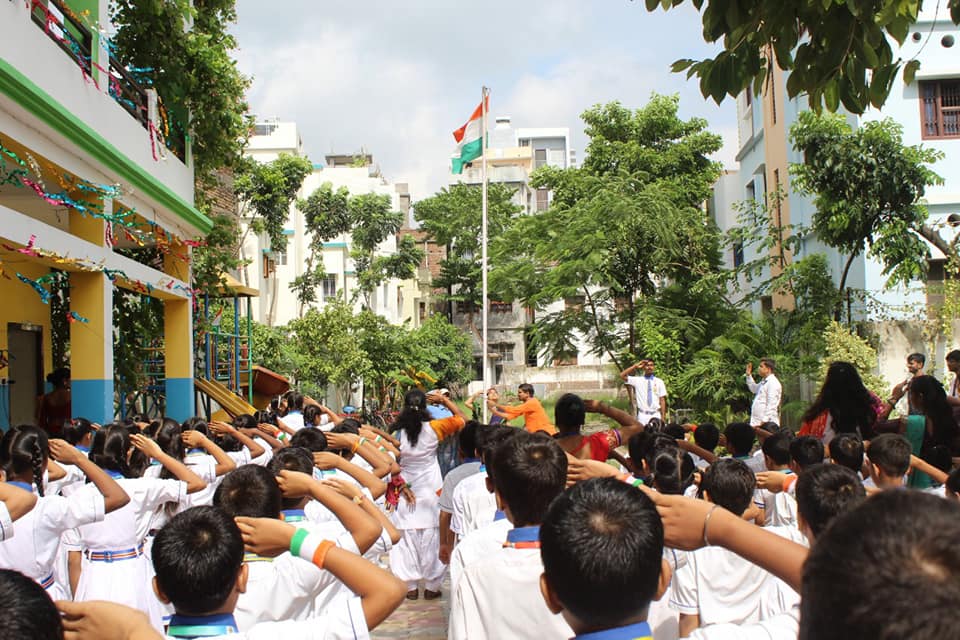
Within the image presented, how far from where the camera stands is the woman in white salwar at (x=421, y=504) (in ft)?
25.7

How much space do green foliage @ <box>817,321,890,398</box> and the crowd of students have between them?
8.74 metres

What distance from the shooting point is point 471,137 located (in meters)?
19.9

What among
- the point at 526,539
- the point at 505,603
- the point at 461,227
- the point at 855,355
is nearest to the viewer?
the point at 505,603

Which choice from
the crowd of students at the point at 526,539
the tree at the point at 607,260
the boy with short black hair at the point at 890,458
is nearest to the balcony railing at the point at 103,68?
the crowd of students at the point at 526,539

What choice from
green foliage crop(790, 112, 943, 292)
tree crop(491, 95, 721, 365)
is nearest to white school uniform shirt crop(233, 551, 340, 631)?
green foliage crop(790, 112, 943, 292)

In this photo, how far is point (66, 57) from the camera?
9258 mm

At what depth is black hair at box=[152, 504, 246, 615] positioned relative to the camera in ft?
7.97

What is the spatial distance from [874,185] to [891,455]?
11915 mm

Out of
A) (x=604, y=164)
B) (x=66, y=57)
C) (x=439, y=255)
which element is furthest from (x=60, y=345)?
(x=439, y=255)

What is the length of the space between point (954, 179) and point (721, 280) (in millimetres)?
4856

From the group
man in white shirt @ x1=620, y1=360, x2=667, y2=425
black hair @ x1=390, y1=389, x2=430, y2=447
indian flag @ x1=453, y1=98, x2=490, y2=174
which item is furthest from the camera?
indian flag @ x1=453, y1=98, x2=490, y2=174

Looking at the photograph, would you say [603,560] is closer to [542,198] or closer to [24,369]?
[24,369]

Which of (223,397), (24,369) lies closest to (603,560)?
(24,369)

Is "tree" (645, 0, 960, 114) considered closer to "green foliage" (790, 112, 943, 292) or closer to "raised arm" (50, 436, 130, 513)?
"raised arm" (50, 436, 130, 513)
